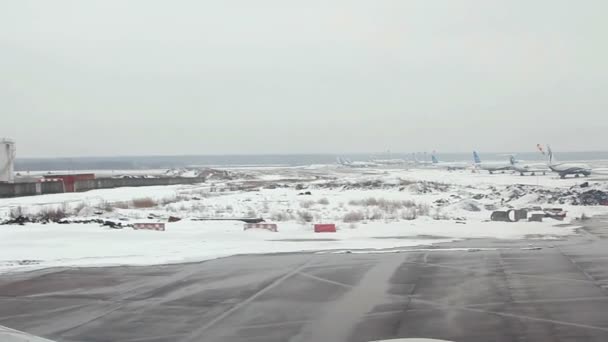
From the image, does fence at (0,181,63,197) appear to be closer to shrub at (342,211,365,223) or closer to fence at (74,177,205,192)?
fence at (74,177,205,192)

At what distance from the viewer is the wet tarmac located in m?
7.83

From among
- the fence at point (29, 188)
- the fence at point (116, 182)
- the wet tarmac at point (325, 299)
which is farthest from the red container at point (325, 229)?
the fence at point (116, 182)

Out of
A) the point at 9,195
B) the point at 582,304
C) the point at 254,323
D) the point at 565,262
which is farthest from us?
the point at 9,195

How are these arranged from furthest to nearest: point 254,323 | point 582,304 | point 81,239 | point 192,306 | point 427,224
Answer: point 427,224 → point 81,239 → point 192,306 → point 582,304 → point 254,323

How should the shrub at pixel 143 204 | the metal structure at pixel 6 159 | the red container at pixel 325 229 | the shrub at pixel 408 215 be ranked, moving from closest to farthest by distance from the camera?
the red container at pixel 325 229 < the shrub at pixel 408 215 < the shrub at pixel 143 204 < the metal structure at pixel 6 159

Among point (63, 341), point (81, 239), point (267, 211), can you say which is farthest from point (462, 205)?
point (63, 341)

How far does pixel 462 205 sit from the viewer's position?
35.9m

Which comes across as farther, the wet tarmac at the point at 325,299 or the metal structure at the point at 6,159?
the metal structure at the point at 6,159

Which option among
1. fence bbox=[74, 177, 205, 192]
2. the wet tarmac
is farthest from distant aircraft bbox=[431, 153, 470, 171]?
the wet tarmac

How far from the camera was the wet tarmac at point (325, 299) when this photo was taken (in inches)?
308

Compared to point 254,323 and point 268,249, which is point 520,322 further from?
point 268,249

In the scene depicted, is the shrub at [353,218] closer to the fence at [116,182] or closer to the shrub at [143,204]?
the shrub at [143,204]

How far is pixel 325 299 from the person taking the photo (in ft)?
32.9

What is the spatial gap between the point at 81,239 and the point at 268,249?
608 centimetres
